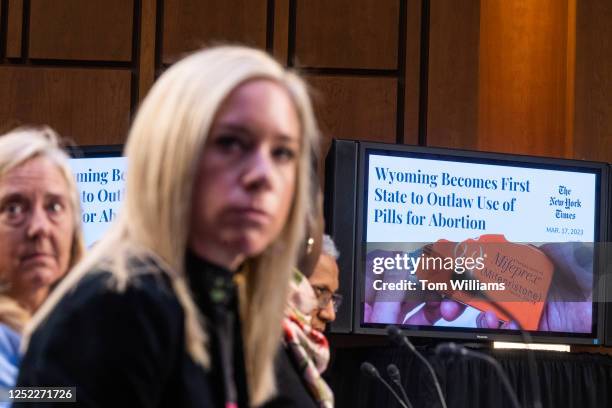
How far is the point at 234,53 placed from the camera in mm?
1078

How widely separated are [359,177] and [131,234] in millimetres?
4611

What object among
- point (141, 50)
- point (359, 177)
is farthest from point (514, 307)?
point (141, 50)

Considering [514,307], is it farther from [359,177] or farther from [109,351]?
[109,351]

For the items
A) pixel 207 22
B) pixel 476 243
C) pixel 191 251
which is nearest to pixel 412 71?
pixel 207 22

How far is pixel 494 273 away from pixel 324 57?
1748 mm

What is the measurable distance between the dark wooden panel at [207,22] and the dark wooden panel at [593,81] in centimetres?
186

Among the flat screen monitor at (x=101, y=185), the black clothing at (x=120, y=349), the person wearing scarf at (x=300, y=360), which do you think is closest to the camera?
the black clothing at (x=120, y=349)

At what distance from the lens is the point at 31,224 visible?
165 centimetres

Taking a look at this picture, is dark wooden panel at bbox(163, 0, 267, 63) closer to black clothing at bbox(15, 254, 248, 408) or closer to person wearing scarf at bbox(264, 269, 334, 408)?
person wearing scarf at bbox(264, 269, 334, 408)

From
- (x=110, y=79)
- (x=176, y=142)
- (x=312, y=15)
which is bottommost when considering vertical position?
(x=176, y=142)

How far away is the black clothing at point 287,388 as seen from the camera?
122 cm

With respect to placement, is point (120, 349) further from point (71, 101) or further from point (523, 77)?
point (523, 77)

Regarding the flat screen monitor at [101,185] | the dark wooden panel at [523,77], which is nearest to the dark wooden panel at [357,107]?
the dark wooden panel at [523,77]

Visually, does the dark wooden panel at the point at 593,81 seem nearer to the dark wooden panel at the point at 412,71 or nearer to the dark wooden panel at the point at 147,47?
the dark wooden panel at the point at 412,71
